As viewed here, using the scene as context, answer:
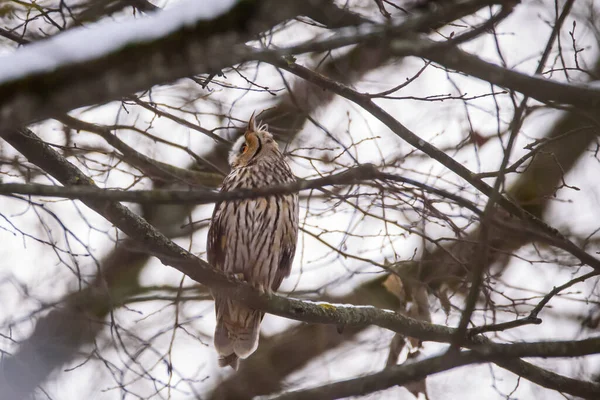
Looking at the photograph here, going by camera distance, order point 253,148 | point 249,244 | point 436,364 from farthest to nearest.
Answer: point 253,148
point 249,244
point 436,364

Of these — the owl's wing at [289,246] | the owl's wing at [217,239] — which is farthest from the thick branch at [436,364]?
the owl's wing at [217,239]

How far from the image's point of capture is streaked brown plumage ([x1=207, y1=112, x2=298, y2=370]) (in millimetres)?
4508

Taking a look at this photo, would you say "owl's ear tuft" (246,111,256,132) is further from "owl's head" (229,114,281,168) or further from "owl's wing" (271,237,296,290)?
"owl's wing" (271,237,296,290)

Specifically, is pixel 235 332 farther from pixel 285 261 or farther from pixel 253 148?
pixel 253 148

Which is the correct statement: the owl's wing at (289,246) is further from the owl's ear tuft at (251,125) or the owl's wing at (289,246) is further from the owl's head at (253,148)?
the owl's ear tuft at (251,125)

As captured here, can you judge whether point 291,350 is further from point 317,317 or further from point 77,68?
point 77,68

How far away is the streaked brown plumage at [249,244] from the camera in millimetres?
4508

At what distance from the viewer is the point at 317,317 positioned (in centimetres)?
368

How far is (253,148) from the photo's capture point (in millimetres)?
5086

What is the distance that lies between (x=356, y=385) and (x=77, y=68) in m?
1.31

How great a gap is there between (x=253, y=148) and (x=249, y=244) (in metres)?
0.89

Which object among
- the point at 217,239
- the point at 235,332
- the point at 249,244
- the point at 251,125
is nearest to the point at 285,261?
the point at 249,244

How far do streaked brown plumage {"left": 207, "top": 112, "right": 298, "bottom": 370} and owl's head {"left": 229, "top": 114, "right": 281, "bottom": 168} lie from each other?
8 cm

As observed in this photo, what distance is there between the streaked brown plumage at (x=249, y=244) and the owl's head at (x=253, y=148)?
0.27 ft
